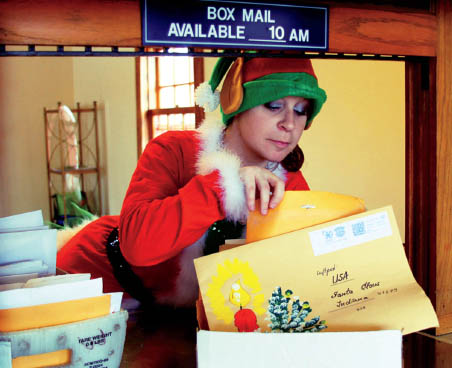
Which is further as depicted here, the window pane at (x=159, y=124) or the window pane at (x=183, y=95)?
the window pane at (x=159, y=124)

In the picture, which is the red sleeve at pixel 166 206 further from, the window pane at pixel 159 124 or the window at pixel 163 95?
the window pane at pixel 159 124

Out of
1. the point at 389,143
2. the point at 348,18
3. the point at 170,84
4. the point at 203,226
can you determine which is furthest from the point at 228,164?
the point at 170,84

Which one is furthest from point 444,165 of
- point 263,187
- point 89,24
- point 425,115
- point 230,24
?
point 89,24

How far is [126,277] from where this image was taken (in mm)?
1231

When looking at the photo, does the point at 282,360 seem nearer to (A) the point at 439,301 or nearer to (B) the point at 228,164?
(B) the point at 228,164

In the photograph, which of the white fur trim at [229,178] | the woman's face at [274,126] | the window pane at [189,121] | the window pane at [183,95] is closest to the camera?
the white fur trim at [229,178]

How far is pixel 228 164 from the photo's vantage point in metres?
0.95

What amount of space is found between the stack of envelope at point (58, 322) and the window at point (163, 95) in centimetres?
377

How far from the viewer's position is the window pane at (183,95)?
454 cm

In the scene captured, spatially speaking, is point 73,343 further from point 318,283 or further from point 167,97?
point 167,97

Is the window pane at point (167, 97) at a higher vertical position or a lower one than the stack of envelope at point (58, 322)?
higher

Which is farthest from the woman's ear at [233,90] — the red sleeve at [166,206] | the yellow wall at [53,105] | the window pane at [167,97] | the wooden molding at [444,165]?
the window pane at [167,97]

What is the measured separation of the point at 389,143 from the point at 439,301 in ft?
4.56

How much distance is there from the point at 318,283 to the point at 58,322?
0.38 m
